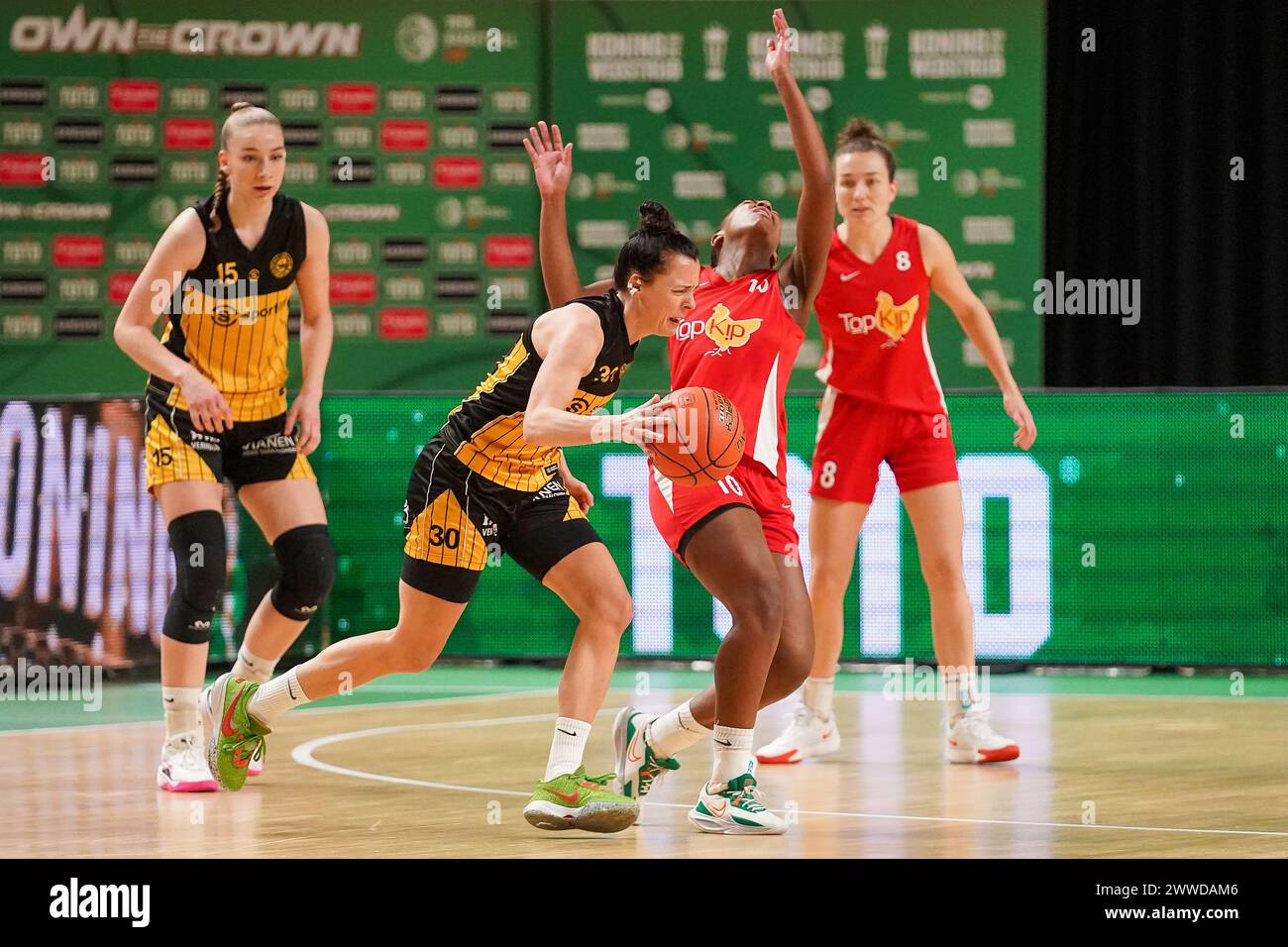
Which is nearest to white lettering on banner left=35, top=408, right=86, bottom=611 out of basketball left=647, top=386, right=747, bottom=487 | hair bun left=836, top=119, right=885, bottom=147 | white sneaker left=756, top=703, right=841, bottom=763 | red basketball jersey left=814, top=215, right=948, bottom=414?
white sneaker left=756, top=703, right=841, bottom=763

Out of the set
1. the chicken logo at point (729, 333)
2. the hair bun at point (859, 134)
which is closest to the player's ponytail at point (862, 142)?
the hair bun at point (859, 134)

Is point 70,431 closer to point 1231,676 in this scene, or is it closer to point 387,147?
point 387,147

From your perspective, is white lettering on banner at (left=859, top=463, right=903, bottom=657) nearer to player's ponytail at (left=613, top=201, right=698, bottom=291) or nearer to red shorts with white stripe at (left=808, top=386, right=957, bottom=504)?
red shorts with white stripe at (left=808, top=386, right=957, bottom=504)

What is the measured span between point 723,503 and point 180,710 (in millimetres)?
2140

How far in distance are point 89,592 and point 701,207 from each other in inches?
198

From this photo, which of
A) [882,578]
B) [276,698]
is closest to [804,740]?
[276,698]

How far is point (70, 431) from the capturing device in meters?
9.97

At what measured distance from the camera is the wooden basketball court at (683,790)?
5.52 meters

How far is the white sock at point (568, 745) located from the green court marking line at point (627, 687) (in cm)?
365

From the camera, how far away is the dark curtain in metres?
13.1

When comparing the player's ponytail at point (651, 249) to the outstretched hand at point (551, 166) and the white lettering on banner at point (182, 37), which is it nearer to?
the outstretched hand at point (551, 166)
